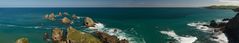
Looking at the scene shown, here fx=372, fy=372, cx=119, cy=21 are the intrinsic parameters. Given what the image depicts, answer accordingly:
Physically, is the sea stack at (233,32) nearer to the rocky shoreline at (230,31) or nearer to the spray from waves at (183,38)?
the rocky shoreline at (230,31)

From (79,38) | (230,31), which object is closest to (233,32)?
(230,31)

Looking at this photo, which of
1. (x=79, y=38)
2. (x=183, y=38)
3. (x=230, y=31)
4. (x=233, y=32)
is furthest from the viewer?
(x=230, y=31)

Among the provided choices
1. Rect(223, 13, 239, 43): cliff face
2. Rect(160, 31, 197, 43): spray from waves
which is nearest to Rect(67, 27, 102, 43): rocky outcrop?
Rect(160, 31, 197, 43): spray from waves

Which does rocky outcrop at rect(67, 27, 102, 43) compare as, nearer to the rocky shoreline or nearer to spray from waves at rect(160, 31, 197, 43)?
spray from waves at rect(160, 31, 197, 43)

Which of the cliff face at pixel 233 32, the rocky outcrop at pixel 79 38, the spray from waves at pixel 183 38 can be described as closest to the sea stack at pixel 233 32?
the cliff face at pixel 233 32

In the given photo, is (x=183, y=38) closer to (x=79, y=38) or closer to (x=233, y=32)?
(x=233, y=32)

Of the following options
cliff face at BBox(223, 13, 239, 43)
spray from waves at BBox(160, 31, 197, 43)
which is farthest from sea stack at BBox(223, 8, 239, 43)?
spray from waves at BBox(160, 31, 197, 43)

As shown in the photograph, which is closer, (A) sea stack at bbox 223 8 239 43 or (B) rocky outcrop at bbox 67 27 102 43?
(B) rocky outcrop at bbox 67 27 102 43

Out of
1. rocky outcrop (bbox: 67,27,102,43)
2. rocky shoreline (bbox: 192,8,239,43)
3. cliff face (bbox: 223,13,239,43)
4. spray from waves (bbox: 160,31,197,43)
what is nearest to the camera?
rocky outcrop (bbox: 67,27,102,43)

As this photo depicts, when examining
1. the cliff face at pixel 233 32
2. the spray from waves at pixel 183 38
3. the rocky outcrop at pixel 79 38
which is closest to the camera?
the rocky outcrop at pixel 79 38

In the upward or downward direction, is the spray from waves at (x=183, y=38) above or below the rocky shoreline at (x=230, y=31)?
below

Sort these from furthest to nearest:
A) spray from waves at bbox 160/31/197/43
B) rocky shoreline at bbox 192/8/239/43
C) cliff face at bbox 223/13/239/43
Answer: rocky shoreline at bbox 192/8/239/43 → spray from waves at bbox 160/31/197/43 → cliff face at bbox 223/13/239/43

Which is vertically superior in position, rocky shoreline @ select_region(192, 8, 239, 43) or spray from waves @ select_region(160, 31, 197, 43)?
rocky shoreline @ select_region(192, 8, 239, 43)
